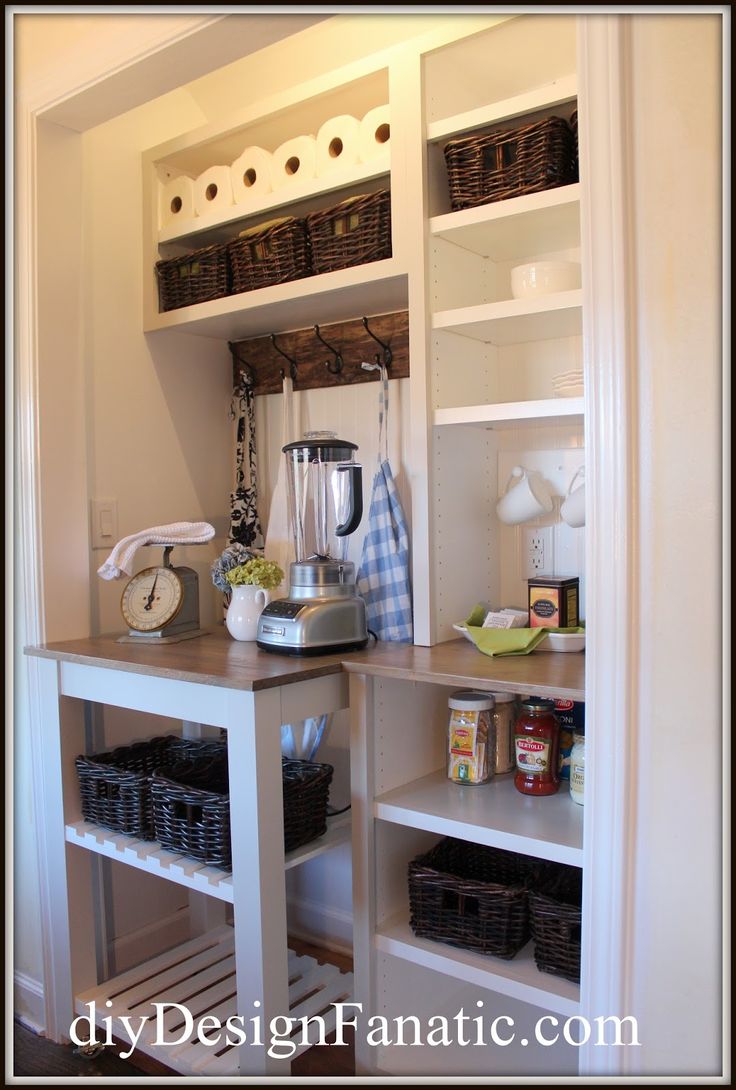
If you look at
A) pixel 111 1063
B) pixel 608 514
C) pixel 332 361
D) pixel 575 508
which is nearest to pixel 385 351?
pixel 332 361

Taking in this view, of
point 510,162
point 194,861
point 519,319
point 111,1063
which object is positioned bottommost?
point 111,1063

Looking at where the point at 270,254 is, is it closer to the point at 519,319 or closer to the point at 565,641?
the point at 519,319

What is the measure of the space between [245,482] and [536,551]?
3.10ft

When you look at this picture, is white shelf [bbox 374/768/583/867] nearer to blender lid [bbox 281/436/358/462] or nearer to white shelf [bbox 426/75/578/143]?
blender lid [bbox 281/436/358/462]

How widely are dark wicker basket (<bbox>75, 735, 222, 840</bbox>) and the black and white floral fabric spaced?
0.62 meters

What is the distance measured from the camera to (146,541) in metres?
2.16

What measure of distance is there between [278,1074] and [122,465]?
Answer: 1533mm

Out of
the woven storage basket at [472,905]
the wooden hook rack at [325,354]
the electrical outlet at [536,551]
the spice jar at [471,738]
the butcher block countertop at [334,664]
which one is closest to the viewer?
the butcher block countertop at [334,664]

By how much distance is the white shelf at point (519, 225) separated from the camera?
173cm

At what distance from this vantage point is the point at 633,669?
1217mm

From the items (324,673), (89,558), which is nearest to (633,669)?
(324,673)

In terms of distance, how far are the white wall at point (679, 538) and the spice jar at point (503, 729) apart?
692 millimetres

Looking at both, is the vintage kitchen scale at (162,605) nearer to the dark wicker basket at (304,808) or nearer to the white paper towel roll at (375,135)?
the dark wicker basket at (304,808)

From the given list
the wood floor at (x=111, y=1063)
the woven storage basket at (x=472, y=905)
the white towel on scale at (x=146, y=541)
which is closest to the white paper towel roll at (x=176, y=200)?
the white towel on scale at (x=146, y=541)
